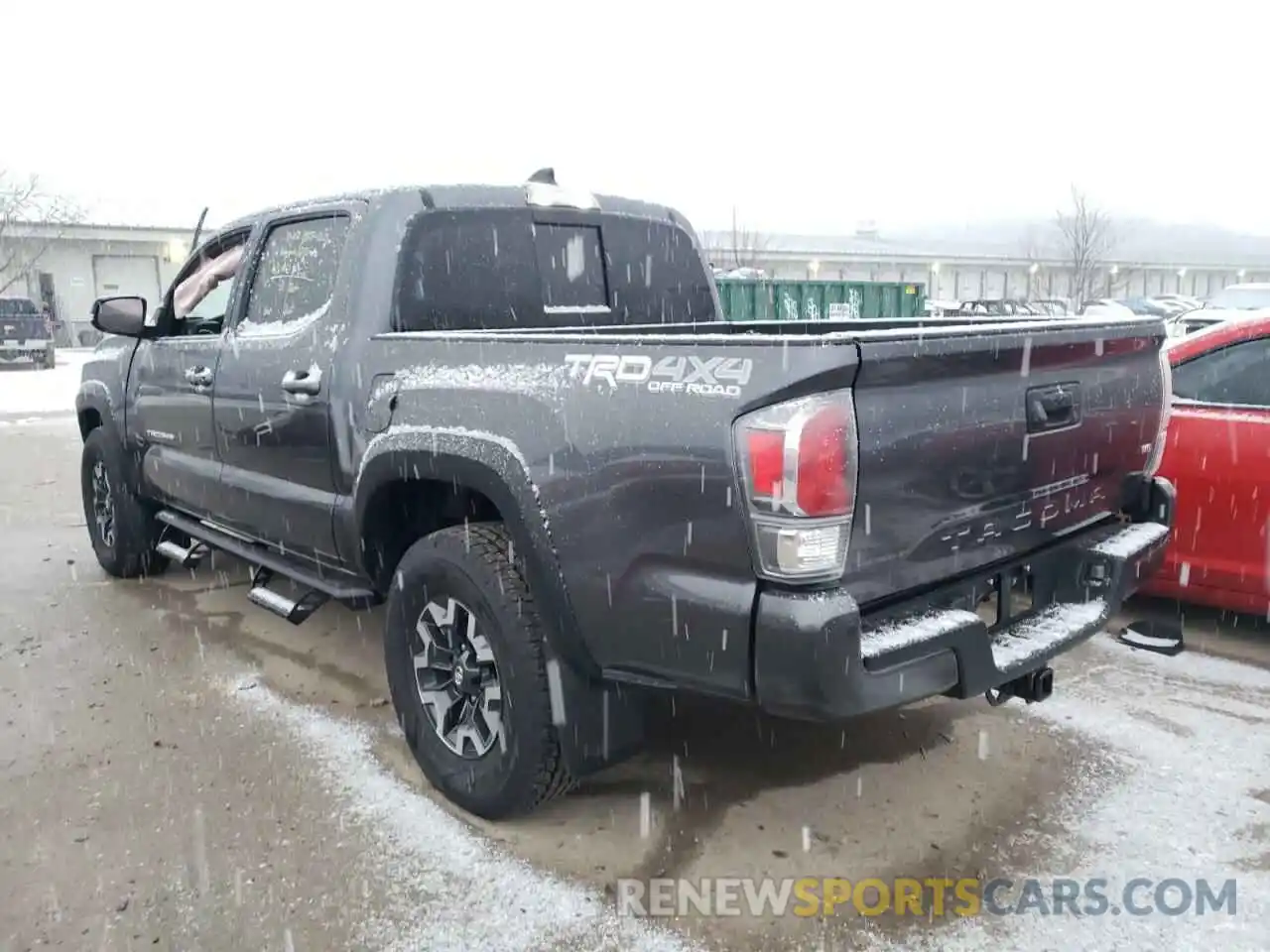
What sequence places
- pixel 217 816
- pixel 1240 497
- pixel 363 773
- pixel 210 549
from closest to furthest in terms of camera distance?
pixel 217 816
pixel 363 773
pixel 1240 497
pixel 210 549

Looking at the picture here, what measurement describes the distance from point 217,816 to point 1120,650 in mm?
3870

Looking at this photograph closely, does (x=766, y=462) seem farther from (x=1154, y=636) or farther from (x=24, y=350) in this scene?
Answer: (x=24, y=350)

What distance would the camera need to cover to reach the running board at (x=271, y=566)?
3.97m

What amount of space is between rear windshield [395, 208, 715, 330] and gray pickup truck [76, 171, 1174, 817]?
13 mm

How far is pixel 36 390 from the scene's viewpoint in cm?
1988

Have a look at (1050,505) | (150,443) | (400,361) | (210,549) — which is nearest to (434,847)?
(400,361)

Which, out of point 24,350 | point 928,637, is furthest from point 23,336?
point 928,637

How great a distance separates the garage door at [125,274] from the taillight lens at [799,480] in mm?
38647

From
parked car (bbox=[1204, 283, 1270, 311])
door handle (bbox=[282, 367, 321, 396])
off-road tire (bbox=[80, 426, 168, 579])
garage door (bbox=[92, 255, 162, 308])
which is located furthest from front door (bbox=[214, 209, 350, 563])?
garage door (bbox=[92, 255, 162, 308])

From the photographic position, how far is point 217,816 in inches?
133

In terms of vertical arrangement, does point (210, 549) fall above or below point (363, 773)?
above

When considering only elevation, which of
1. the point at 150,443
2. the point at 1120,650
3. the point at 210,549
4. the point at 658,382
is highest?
the point at 658,382

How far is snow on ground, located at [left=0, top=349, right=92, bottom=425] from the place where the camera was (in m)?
16.9

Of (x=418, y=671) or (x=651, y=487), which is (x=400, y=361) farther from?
(x=651, y=487)
